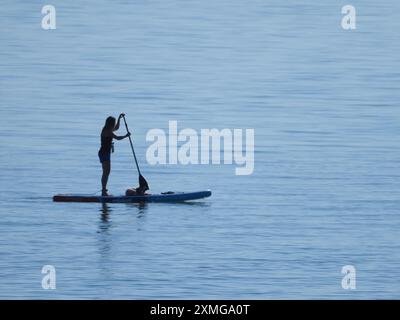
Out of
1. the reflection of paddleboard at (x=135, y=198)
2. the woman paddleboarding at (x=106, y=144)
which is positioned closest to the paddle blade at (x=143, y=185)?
the reflection of paddleboard at (x=135, y=198)

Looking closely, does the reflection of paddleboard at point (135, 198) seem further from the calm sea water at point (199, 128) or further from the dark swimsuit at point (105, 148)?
the dark swimsuit at point (105, 148)

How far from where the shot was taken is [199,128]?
2530 cm

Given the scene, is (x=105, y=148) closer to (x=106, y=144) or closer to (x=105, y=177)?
(x=106, y=144)

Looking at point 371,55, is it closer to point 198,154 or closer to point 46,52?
point 46,52

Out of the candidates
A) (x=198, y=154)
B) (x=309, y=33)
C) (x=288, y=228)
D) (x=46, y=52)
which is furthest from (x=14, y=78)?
(x=288, y=228)

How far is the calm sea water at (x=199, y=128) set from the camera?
50.5 feet

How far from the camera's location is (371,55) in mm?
34688

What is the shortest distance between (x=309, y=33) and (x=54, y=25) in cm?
627

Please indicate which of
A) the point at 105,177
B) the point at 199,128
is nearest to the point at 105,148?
the point at 105,177

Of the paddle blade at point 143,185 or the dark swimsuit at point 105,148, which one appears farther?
the dark swimsuit at point 105,148

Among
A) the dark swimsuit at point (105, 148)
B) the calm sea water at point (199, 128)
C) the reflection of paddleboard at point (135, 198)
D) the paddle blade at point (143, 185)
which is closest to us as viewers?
the calm sea water at point (199, 128)

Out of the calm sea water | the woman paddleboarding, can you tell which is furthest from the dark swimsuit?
the calm sea water

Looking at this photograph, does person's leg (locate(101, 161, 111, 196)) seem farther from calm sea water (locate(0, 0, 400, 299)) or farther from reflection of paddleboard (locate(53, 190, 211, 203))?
calm sea water (locate(0, 0, 400, 299))

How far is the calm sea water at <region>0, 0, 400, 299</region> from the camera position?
1538 centimetres
